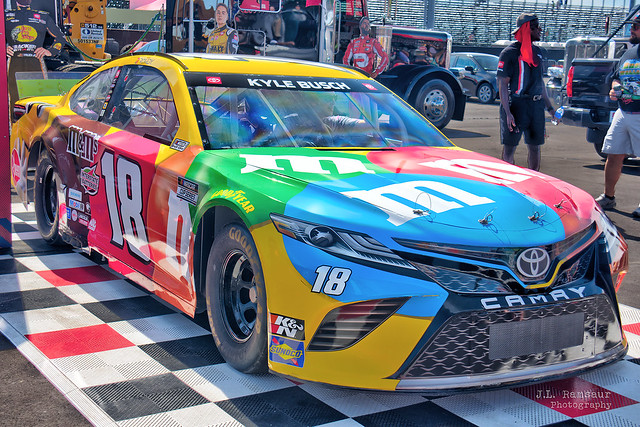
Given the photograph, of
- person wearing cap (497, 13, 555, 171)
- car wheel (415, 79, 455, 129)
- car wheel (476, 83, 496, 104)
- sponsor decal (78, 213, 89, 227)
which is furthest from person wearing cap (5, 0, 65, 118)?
car wheel (476, 83, 496, 104)

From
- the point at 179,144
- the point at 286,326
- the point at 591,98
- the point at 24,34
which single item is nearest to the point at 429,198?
the point at 286,326

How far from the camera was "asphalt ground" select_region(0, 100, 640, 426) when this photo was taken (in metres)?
2.99

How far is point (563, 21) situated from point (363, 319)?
5504cm

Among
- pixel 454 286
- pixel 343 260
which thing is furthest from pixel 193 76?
pixel 454 286

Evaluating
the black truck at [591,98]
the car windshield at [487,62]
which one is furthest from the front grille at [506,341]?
the car windshield at [487,62]

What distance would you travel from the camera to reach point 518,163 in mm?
10633

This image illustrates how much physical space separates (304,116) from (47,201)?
2339 millimetres

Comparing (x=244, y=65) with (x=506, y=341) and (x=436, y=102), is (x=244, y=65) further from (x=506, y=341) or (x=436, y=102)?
(x=436, y=102)

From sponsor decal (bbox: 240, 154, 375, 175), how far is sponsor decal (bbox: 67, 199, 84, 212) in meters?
1.60

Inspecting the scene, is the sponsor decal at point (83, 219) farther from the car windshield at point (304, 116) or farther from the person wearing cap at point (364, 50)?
the person wearing cap at point (364, 50)

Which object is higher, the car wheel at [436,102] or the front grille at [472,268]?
the front grille at [472,268]

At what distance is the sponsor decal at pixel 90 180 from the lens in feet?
14.8

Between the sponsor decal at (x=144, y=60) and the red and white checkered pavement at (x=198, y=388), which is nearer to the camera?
the red and white checkered pavement at (x=198, y=388)

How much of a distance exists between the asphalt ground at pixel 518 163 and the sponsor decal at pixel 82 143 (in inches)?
50.4
